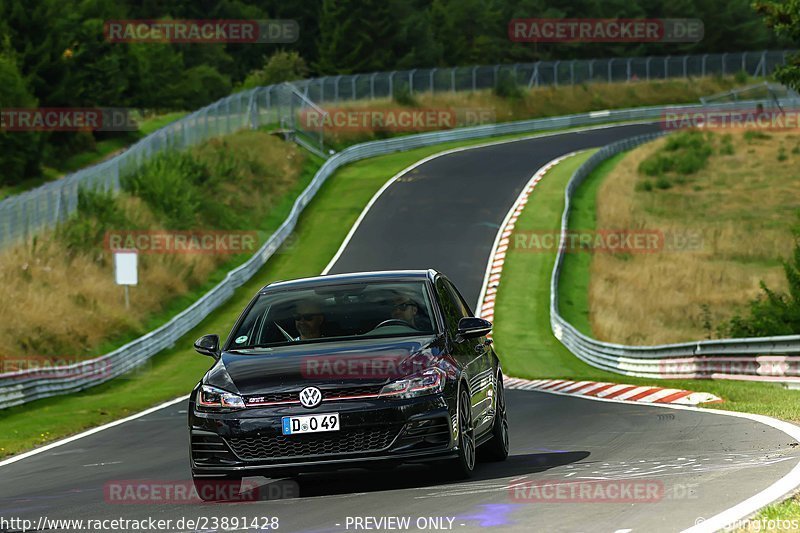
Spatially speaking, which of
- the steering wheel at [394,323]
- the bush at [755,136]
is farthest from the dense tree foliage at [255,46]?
the steering wheel at [394,323]

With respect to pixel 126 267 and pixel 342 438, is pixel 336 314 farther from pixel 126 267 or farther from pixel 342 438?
pixel 126 267

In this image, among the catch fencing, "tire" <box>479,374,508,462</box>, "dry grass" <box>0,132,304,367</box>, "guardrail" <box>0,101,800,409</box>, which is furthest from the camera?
the catch fencing

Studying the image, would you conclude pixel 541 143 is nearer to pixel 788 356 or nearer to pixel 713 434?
pixel 788 356

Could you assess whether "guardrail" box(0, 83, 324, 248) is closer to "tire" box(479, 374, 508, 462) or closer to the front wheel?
"tire" box(479, 374, 508, 462)

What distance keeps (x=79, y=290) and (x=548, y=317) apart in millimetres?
13186

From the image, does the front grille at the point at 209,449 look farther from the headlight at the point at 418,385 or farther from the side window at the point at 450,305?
the side window at the point at 450,305

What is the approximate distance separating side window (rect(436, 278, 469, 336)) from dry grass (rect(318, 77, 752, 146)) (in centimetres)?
5523

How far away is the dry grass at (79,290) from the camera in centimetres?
3022

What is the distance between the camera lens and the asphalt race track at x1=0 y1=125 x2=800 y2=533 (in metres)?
7.70

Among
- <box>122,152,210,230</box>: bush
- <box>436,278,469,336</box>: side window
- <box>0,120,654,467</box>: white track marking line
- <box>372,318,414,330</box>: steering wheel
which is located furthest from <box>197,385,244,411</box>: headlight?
<box>122,152,210,230</box>: bush

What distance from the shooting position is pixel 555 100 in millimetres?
89125

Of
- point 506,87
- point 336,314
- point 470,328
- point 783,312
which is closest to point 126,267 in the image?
point 783,312

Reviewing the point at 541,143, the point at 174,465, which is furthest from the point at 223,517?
the point at 541,143

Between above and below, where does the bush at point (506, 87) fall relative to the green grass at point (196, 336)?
above
